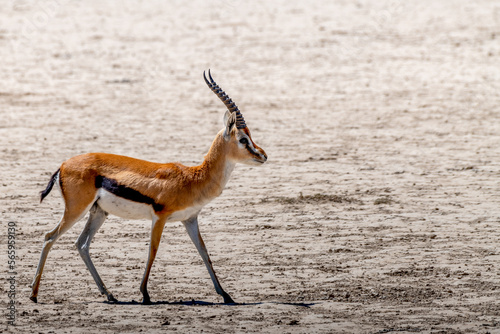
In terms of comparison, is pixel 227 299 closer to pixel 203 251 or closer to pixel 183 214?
pixel 203 251

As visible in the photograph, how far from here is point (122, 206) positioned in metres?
8.22

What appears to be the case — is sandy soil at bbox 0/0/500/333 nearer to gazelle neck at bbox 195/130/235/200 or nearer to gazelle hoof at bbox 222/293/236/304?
gazelle hoof at bbox 222/293/236/304

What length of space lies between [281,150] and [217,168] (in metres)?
5.69

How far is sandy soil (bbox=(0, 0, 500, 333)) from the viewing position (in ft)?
27.0

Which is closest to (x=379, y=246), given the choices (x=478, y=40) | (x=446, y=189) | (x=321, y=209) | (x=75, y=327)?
(x=321, y=209)

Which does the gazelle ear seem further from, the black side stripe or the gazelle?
the black side stripe

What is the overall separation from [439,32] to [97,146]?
8.90 m

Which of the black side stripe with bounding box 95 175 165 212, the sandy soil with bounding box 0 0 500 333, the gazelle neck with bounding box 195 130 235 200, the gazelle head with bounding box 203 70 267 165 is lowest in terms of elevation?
the sandy soil with bounding box 0 0 500 333

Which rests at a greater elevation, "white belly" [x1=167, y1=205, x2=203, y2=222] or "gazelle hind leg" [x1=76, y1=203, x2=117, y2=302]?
"white belly" [x1=167, y1=205, x2=203, y2=222]

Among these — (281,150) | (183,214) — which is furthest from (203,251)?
(281,150)

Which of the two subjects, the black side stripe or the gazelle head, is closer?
the black side stripe

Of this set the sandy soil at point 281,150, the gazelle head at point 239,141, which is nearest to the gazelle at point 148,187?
the gazelle head at point 239,141

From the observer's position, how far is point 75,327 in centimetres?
750

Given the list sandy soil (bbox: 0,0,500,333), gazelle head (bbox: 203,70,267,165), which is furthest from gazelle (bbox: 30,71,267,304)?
sandy soil (bbox: 0,0,500,333)
